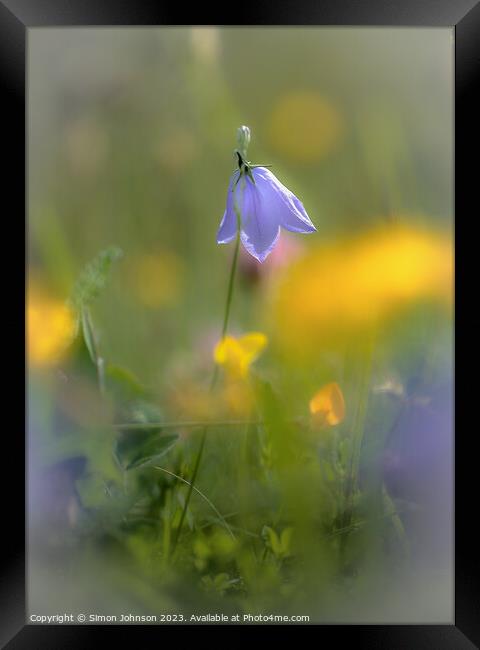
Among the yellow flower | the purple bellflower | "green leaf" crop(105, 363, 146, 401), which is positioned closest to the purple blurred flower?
the purple bellflower

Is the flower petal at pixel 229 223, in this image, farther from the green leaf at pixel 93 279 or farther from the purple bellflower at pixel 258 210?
the green leaf at pixel 93 279

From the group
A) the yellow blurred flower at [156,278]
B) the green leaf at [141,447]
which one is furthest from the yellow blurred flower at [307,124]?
the green leaf at [141,447]

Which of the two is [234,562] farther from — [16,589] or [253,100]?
[253,100]

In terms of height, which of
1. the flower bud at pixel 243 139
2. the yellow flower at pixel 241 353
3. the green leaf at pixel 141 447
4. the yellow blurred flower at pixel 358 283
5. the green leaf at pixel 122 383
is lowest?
the green leaf at pixel 141 447

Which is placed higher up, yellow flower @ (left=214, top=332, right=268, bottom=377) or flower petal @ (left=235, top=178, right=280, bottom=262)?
flower petal @ (left=235, top=178, right=280, bottom=262)

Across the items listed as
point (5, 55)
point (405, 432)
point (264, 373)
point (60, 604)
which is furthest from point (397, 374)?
point (5, 55)

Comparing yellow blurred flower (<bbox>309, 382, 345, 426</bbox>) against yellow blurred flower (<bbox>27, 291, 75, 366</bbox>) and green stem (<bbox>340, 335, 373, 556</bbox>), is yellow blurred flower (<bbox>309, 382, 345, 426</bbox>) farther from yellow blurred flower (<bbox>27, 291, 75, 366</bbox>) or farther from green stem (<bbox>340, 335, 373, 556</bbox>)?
yellow blurred flower (<bbox>27, 291, 75, 366</bbox>)
